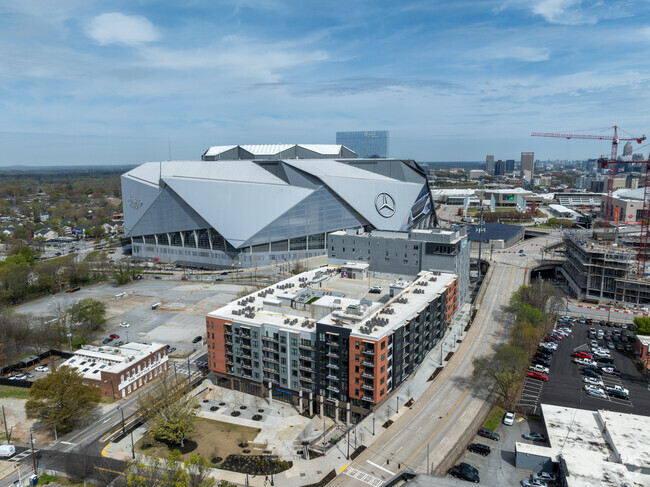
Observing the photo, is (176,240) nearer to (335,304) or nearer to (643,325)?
(335,304)

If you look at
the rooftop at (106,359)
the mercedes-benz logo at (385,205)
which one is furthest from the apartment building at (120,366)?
the mercedes-benz logo at (385,205)

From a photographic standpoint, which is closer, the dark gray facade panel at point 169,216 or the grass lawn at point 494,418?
the grass lawn at point 494,418

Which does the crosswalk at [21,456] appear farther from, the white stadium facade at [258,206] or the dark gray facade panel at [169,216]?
the dark gray facade panel at [169,216]

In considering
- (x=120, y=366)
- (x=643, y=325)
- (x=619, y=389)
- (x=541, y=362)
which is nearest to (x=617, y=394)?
(x=619, y=389)

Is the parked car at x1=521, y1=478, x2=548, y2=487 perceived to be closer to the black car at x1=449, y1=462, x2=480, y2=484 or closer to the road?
the road

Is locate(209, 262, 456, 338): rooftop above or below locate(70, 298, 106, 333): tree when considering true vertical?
above

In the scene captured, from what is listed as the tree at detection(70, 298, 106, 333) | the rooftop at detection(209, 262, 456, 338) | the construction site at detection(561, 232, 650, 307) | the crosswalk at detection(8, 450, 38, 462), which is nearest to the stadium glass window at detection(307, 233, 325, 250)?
the rooftop at detection(209, 262, 456, 338)
